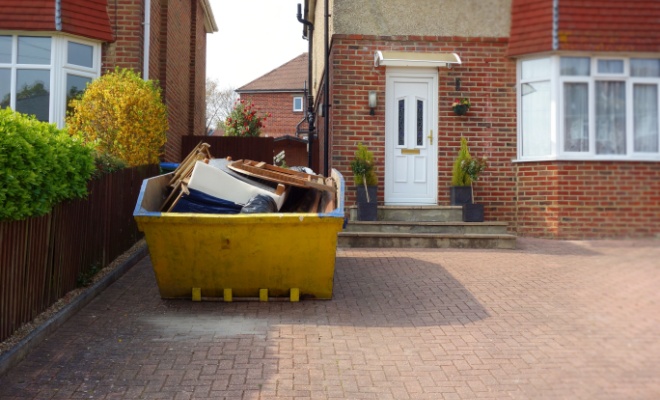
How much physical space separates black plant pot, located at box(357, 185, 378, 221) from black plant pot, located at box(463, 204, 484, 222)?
1.66m

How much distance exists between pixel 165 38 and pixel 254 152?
14.4 ft

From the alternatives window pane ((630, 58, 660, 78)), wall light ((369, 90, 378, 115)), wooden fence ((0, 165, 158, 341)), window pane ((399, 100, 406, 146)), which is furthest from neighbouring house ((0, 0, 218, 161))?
window pane ((630, 58, 660, 78))

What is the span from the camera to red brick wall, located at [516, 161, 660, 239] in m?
12.3

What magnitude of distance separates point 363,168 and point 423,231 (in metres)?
1.57

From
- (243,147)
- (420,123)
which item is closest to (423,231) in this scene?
(420,123)

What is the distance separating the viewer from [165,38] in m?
14.1

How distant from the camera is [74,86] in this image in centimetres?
1195

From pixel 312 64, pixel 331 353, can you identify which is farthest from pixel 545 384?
pixel 312 64

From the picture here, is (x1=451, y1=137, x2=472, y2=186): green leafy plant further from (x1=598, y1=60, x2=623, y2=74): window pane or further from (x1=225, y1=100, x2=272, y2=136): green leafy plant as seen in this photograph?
(x1=225, y1=100, x2=272, y2=136): green leafy plant

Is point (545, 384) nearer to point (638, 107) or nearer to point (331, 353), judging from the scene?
point (331, 353)

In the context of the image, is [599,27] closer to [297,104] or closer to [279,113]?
[297,104]

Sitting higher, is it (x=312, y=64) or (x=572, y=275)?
(x=312, y=64)

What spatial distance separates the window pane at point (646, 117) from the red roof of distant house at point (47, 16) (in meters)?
10.5

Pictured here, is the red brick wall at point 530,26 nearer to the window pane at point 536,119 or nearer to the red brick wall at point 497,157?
the red brick wall at point 497,157
